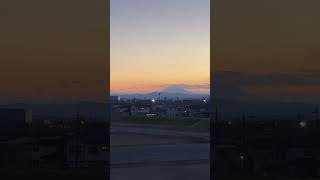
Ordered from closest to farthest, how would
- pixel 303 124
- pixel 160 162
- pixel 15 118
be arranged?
pixel 15 118 → pixel 303 124 → pixel 160 162

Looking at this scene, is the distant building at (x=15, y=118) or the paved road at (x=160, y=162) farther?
the paved road at (x=160, y=162)

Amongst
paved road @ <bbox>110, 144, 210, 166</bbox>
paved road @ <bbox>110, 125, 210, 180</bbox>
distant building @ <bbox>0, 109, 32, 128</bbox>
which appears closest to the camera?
distant building @ <bbox>0, 109, 32, 128</bbox>

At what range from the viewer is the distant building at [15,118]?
6016 mm

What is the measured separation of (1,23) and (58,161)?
6.56 ft

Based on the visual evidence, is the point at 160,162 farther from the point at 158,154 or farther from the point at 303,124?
the point at 303,124

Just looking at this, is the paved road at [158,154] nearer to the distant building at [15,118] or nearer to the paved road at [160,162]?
the paved road at [160,162]

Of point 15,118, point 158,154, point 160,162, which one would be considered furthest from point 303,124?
point 158,154

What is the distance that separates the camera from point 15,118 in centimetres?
609

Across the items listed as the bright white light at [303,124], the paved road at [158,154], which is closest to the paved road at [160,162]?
the paved road at [158,154]

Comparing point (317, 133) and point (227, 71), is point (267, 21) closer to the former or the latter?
point (227, 71)

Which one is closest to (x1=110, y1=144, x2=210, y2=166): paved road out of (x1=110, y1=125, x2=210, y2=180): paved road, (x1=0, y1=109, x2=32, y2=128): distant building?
(x1=110, y1=125, x2=210, y2=180): paved road

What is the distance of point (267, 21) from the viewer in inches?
233

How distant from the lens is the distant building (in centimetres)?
602

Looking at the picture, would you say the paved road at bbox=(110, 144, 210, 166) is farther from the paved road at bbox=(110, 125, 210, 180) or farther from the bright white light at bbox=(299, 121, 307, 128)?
the bright white light at bbox=(299, 121, 307, 128)
